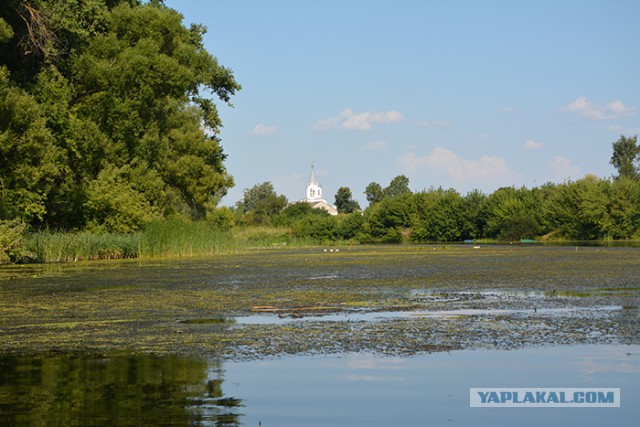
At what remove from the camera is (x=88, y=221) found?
121 feet

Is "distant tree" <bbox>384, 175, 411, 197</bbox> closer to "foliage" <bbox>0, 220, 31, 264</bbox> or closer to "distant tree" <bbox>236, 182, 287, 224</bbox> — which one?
"distant tree" <bbox>236, 182, 287, 224</bbox>

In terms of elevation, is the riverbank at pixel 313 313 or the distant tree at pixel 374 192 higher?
the distant tree at pixel 374 192

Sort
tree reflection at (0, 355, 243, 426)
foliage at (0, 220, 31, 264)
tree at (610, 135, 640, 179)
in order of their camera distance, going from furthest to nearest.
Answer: tree at (610, 135, 640, 179) < foliage at (0, 220, 31, 264) < tree reflection at (0, 355, 243, 426)

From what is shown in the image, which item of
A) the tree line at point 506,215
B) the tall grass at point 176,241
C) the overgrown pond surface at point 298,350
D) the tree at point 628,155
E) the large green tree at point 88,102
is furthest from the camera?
the tree at point 628,155

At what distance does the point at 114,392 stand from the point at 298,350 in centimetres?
236

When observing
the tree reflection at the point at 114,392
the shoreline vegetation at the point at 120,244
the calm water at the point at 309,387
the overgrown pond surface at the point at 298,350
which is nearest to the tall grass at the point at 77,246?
the shoreline vegetation at the point at 120,244

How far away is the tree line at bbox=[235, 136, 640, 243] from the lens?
7700 centimetres

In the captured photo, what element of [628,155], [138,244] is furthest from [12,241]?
[628,155]

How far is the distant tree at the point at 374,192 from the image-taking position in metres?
162

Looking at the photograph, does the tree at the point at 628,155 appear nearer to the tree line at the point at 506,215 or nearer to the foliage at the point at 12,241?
the tree line at the point at 506,215

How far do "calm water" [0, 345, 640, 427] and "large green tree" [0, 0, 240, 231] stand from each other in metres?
22.6

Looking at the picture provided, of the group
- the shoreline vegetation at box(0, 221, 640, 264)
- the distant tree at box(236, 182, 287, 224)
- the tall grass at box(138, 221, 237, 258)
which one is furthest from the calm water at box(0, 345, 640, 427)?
the distant tree at box(236, 182, 287, 224)

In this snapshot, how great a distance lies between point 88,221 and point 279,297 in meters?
24.4

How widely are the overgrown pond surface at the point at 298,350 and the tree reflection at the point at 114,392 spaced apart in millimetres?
16
